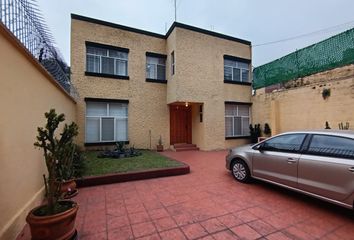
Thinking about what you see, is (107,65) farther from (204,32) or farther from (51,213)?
(51,213)

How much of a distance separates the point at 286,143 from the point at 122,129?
8234 millimetres


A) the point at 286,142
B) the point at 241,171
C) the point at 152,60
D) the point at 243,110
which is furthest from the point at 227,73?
the point at 286,142

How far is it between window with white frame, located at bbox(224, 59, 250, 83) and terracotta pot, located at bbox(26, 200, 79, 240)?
11182 millimetres

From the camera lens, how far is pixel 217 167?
23.6 ft

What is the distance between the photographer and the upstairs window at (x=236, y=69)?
39.8ft

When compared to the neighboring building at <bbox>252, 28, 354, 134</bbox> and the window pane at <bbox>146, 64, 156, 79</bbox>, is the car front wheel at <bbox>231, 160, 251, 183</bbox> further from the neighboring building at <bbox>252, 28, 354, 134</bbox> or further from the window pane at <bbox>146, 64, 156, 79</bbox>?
the window pane at <bbox>146, 64, 156, 79</bbox>

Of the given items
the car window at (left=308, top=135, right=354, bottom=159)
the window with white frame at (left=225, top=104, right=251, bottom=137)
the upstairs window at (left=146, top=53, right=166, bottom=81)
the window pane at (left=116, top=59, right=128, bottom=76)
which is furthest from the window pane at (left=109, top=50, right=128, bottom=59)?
the car window at (left=308, top=135, right=354, bottom=159)

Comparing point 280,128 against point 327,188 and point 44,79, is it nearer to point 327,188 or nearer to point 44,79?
point 327,188

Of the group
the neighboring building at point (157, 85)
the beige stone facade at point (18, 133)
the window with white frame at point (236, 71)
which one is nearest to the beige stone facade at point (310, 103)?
the window with white frame at point (236, 71)

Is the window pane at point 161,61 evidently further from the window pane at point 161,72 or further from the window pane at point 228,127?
the window pane at point 228,127

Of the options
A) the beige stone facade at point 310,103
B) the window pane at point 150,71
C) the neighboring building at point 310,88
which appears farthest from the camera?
the window pane at point 150,71

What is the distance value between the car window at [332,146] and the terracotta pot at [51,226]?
4.44 m

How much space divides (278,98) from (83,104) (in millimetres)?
10392

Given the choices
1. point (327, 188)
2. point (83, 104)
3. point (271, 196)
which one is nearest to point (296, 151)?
point (327, 188)
